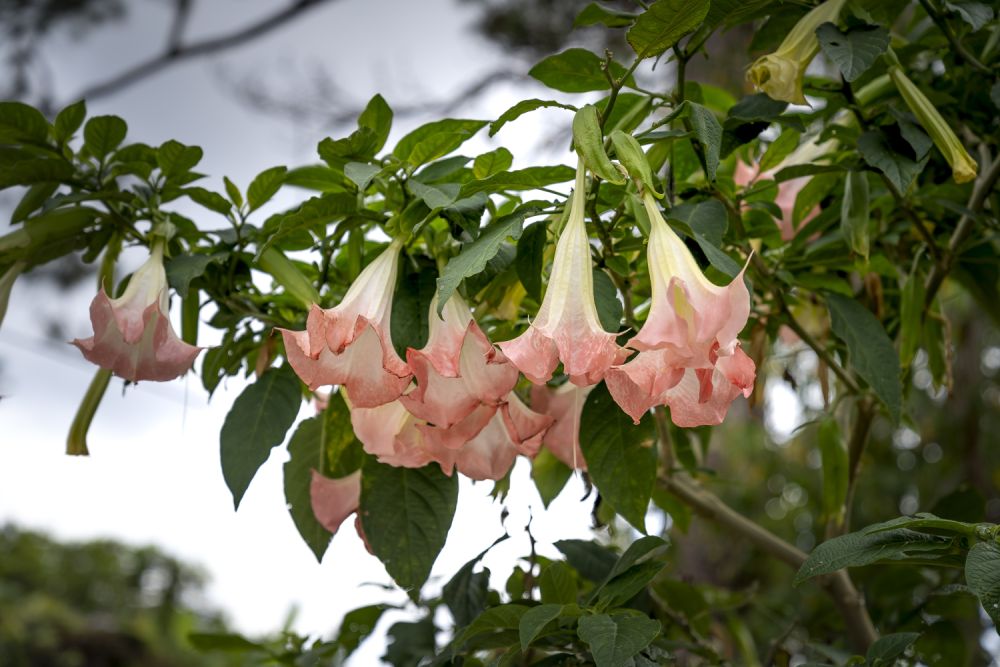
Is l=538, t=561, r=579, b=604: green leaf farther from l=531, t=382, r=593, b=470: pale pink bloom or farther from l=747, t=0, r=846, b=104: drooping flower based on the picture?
l=747, t=0, r=846, b=104: drooping flower

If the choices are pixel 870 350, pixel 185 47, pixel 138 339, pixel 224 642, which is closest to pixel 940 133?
pixel 870 350

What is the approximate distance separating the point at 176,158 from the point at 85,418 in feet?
0.70

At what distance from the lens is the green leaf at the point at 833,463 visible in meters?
0.87

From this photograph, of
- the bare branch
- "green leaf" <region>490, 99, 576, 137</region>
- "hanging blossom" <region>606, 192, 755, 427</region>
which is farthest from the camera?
the bare branch

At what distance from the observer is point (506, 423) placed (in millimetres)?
637

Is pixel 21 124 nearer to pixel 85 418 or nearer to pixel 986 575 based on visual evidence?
pixel 85 418

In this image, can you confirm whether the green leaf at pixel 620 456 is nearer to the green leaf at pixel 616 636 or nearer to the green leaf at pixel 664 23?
the green leaf at pixel 616 636

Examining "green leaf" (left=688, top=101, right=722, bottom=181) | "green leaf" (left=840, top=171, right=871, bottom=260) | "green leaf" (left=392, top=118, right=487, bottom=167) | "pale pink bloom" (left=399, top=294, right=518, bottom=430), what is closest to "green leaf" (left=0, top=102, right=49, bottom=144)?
"green leaf" (left=392, top=118, right=487, bottom=167)

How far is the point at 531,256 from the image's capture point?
632mm

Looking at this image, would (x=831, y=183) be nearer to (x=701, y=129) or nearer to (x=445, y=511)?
(x=701, y=129)

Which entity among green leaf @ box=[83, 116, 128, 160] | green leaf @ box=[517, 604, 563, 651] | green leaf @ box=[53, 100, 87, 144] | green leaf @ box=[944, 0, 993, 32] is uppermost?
green leaf @ box=[944, 0, 993, 32]

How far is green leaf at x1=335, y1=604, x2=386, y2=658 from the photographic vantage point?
0.95 meters

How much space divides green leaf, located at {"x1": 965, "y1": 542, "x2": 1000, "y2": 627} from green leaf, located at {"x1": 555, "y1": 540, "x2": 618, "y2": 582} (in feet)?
1.23

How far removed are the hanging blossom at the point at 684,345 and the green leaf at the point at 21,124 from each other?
484mm
